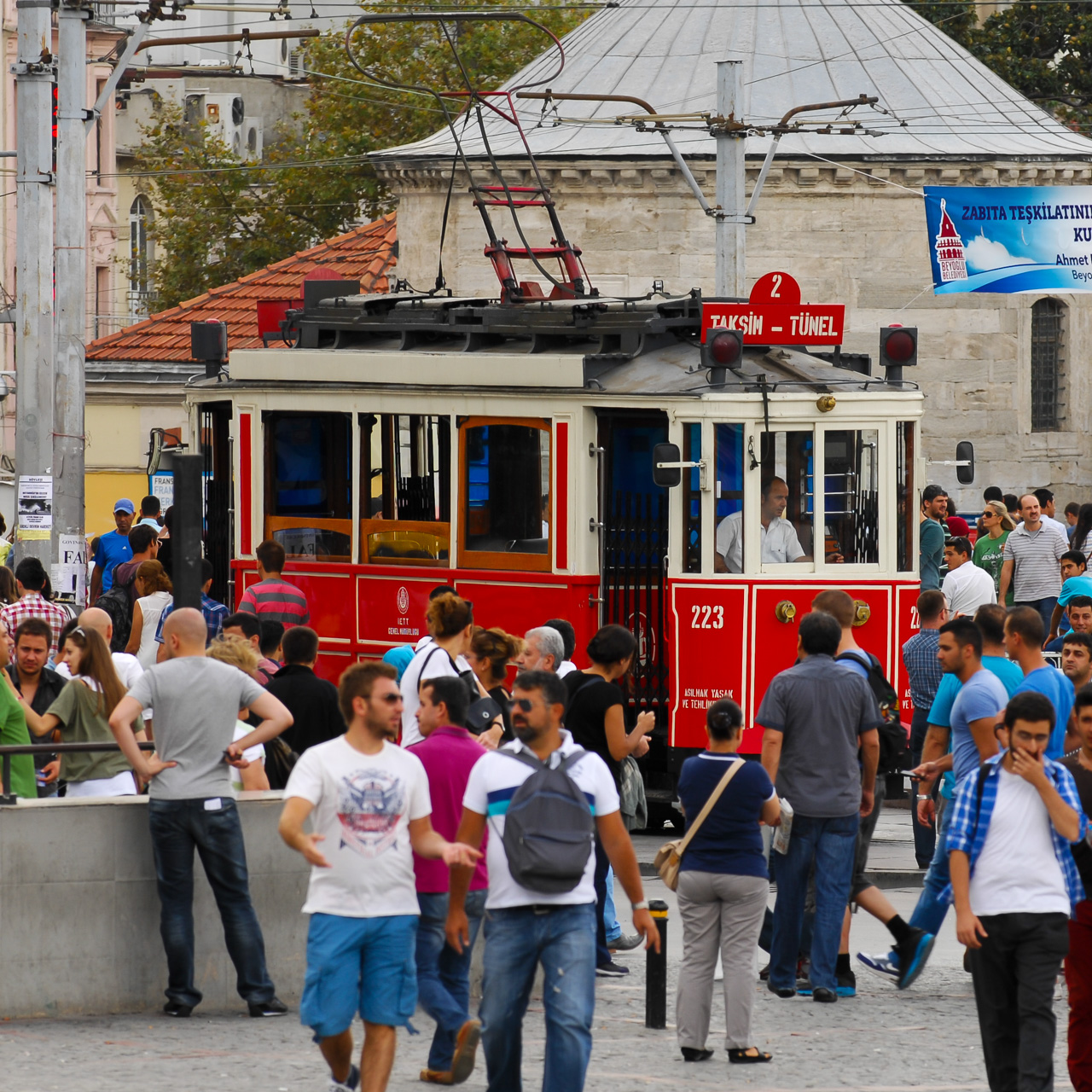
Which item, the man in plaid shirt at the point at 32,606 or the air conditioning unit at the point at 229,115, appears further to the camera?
the air conditioning unit at the point at 229,115

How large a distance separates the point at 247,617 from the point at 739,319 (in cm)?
A: 467

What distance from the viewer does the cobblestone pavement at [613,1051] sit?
8.32m

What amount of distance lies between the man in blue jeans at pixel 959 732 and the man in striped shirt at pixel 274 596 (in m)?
5.40

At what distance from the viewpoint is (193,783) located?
905 cm

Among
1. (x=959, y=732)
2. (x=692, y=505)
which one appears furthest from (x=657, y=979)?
(x=692, y=505)

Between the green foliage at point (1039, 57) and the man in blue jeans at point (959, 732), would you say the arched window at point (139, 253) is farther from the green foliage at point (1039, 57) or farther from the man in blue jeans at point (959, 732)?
the man in blue jeans at point (959, 732)

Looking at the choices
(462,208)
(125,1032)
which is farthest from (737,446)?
(462,208)

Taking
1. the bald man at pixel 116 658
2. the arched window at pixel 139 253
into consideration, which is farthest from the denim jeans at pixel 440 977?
the arched window at pixel 139 253

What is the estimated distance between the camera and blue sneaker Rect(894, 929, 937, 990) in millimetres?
9391

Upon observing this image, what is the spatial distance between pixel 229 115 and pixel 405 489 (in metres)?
55.8

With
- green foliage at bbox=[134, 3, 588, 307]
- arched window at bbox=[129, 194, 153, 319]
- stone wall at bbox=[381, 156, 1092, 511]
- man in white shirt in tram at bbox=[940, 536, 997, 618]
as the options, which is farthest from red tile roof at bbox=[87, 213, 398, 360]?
man in white shirt in tram at bbox=[940, 536, 997, 618]

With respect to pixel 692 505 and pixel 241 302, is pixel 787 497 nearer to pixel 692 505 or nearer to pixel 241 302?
pixel 692 505

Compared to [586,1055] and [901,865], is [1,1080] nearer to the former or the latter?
[586,1055]

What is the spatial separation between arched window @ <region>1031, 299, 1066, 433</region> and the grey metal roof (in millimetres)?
3092
